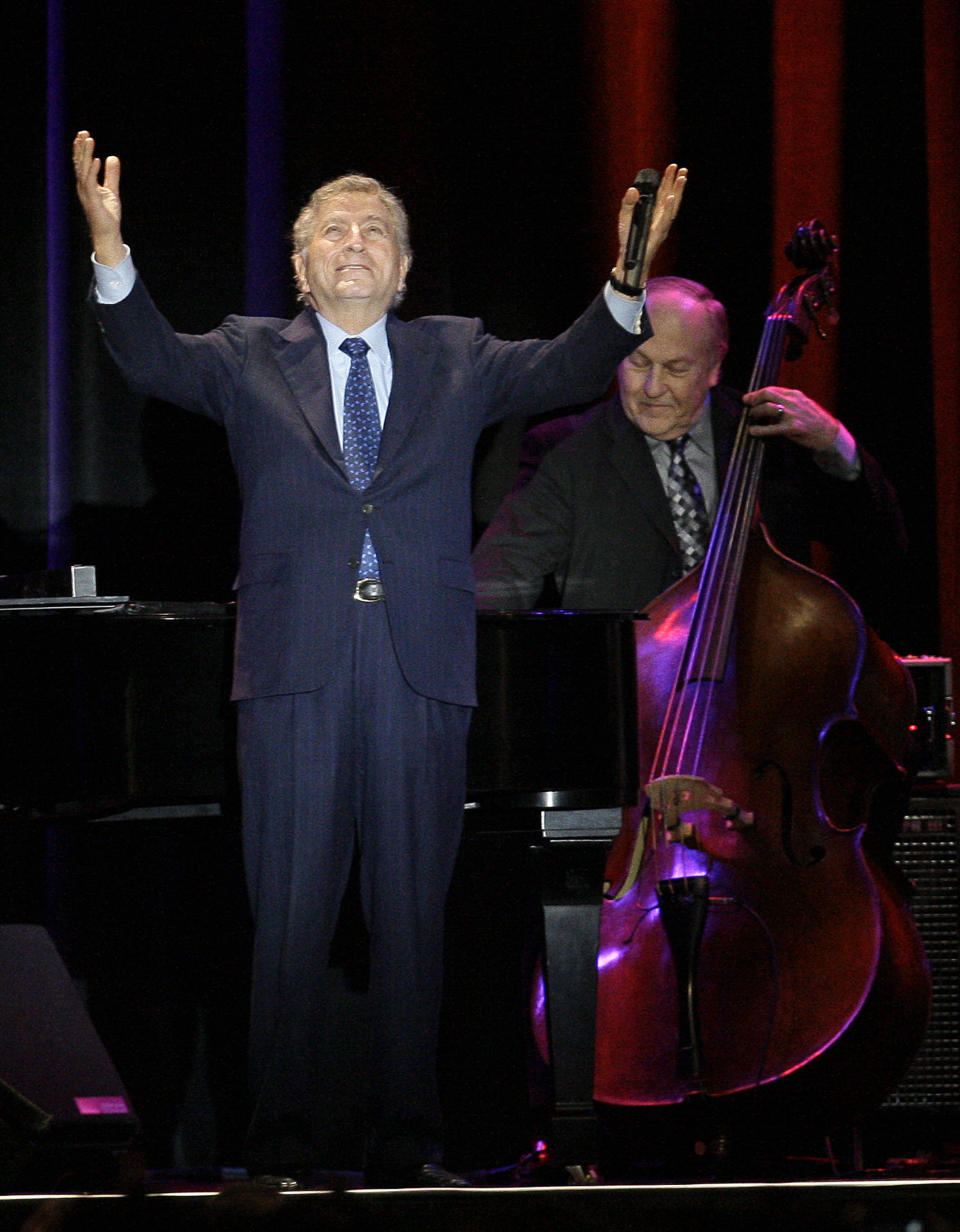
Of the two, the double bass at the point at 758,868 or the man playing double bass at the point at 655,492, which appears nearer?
the double bass at the point at 758,868

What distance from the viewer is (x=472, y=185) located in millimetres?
3783

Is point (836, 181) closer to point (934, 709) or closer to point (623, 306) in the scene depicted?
point (934, 709)

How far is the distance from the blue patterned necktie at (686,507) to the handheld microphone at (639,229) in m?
0.97

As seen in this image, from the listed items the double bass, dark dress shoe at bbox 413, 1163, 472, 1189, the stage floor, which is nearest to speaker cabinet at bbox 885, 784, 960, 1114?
the double bass

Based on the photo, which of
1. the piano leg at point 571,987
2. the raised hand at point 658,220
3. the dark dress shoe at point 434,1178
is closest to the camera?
the dark dress shoe at point 434,1178

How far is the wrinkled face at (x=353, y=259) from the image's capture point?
2.49 metres

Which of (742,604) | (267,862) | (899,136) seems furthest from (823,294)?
(267,862)

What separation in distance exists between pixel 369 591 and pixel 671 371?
1.24m

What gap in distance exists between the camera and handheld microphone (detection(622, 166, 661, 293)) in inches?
91.8

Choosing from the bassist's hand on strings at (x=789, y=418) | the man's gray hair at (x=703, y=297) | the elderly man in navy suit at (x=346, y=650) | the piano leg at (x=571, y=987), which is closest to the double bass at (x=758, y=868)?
the piano leg at (x=571, y=987)

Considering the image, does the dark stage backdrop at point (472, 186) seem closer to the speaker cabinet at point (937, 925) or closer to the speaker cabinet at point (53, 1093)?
the speaker cabinet at point (937, 925)

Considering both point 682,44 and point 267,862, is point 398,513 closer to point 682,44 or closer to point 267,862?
point 267,862

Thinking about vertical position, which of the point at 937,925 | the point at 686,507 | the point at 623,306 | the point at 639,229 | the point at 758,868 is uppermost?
the point at 639,229

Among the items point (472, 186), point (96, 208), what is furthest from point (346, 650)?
point (472, 186)
